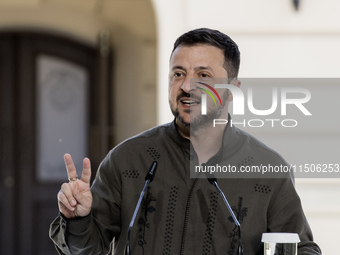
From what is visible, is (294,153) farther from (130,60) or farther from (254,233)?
(254,233)

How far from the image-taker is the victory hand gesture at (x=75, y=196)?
196cm

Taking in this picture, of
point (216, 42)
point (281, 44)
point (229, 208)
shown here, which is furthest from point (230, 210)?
point (281, 44)

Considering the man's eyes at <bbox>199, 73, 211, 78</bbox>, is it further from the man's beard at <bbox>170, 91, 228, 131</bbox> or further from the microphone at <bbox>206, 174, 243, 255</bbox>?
the microphone at <bbox>206, 174, 243, 255</bbox>

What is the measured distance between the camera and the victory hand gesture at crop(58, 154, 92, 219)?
1.96 meters

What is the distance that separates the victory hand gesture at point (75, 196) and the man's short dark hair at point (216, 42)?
50 centimetres

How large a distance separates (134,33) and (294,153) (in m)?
1.46

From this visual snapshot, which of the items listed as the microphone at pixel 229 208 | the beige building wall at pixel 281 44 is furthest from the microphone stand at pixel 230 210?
the beige building wall at pixel 281 44

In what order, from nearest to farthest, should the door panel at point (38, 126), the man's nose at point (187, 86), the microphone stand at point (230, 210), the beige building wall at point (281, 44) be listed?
1. the microphone stand at point (230, 210)
2. the man's nose at point (187, 86)
3. the beige building wall at point (281, 44)
4. the door panel at point (38, 126)

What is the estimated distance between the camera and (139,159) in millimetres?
2213

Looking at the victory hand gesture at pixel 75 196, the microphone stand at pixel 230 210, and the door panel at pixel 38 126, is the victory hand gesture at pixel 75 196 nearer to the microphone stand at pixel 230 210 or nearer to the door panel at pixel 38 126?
the microphone stand at pixel 230 210

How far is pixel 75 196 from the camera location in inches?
77.7

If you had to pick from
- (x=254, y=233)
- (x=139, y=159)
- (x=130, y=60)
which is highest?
(x=130, y=60)

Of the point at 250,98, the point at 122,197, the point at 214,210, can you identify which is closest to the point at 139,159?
the point at 122,197

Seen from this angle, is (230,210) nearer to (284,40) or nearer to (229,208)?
(229,208)
